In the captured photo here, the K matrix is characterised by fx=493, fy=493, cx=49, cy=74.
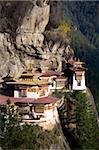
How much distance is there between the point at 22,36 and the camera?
26.4 m

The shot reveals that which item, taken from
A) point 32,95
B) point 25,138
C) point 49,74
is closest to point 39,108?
point 32,95

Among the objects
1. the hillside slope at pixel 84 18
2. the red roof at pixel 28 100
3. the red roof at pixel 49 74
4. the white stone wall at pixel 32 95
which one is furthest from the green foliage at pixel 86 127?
the hillside slope at pixel 84 18

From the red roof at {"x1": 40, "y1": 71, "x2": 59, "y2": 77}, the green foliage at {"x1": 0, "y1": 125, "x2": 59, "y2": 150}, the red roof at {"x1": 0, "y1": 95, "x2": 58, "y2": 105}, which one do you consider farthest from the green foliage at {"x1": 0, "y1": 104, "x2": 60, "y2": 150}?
the red roof at {"x1": 40, "y1": 71, "x2": 59, "y2": 77}

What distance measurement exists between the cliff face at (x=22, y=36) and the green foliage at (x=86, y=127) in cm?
404

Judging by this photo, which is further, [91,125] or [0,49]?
[0,49]

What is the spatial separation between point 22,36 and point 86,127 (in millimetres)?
6771

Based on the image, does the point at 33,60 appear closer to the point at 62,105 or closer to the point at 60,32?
the point at 62,105

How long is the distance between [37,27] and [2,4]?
245 cm

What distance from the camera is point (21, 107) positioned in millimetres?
21297

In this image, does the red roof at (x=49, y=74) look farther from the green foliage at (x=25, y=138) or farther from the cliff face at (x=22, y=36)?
the green foliage at (x=25, y=138)

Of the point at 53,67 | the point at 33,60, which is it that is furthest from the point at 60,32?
the point at 33,60

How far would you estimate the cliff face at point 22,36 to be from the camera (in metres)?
25.5

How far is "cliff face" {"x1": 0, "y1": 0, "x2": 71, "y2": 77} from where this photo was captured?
25.5m

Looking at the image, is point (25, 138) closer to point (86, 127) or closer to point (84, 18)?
point (86, 127)
